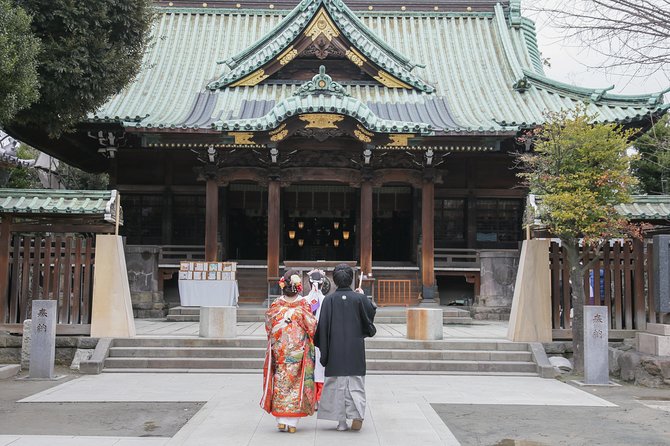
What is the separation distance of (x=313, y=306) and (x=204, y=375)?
3524 millimetres

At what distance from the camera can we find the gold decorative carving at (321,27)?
18656mm

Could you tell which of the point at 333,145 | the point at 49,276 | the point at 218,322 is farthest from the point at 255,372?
the point at 333,145

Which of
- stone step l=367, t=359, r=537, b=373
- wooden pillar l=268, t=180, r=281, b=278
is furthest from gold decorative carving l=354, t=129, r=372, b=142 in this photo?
stone step l=367, t=359, r=537, b=373

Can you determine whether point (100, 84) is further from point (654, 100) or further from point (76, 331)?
point (654, 100)

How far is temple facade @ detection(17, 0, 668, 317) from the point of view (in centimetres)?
1684

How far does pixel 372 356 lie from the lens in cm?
1176

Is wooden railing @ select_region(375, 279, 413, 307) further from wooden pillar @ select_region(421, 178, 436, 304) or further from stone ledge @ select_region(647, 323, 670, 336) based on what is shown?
stone ledge @ select_region(647, 323, 670, 336)

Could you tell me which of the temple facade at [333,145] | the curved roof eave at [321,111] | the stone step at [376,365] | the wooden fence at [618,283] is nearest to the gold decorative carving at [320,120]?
the temple facade at [333,145]

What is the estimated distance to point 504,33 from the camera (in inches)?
883

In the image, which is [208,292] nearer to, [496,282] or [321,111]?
[321,111]

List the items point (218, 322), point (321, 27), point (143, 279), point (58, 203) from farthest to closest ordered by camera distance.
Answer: point (321, 27) → point (143, 279) → point (218, 322) → point (58, 203)

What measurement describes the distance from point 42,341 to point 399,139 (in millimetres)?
9840

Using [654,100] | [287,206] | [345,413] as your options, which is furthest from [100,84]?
[654,100]

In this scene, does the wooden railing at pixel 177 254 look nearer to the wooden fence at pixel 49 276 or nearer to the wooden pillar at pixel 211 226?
the wooden pillar at pixel 211 226
